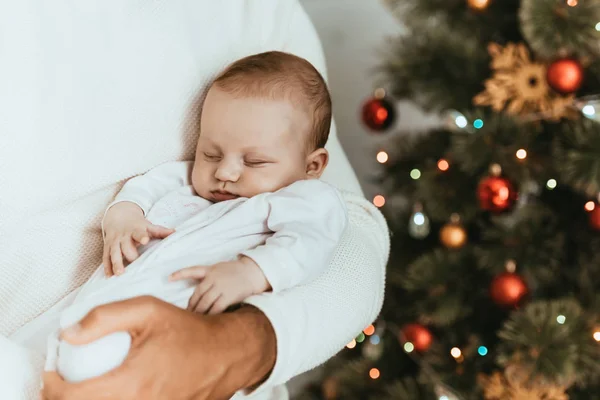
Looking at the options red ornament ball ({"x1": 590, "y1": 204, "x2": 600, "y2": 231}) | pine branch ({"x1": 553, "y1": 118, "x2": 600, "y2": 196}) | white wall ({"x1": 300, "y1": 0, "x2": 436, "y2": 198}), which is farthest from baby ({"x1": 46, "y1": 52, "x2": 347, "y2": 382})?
white wall ({"x1": 300, "y1": 0, "x2": 436, "y2": 198})

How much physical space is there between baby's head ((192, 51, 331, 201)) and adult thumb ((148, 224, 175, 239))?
0.38 feet

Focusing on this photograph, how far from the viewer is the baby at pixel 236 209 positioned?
2.64 feet

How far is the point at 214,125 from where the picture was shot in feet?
3.26

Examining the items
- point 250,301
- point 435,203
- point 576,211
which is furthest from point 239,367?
point 576,211

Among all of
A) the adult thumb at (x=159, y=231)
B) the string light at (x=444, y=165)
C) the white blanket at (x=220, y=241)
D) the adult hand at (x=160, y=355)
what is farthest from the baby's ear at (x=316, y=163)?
the string light at (x=444, y=165)

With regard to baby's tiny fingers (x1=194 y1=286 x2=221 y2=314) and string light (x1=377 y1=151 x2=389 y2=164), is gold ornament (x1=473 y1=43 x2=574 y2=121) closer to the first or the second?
string light (x1=377 y1=151 x2=389 y2=164)

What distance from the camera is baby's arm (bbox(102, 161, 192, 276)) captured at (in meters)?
0.87

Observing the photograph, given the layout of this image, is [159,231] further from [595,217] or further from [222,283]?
[595,217]

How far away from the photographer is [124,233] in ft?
2.89

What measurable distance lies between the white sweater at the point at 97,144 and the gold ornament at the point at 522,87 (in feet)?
1.83

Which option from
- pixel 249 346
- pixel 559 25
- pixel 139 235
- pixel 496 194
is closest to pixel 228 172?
pixel 139 235

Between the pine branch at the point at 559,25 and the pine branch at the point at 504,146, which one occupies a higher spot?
the pine branch at the point at 559,25

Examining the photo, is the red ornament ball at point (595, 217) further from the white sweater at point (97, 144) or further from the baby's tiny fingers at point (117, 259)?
the baby's tiny fingers at point (117, 259)

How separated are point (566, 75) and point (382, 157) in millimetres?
536
